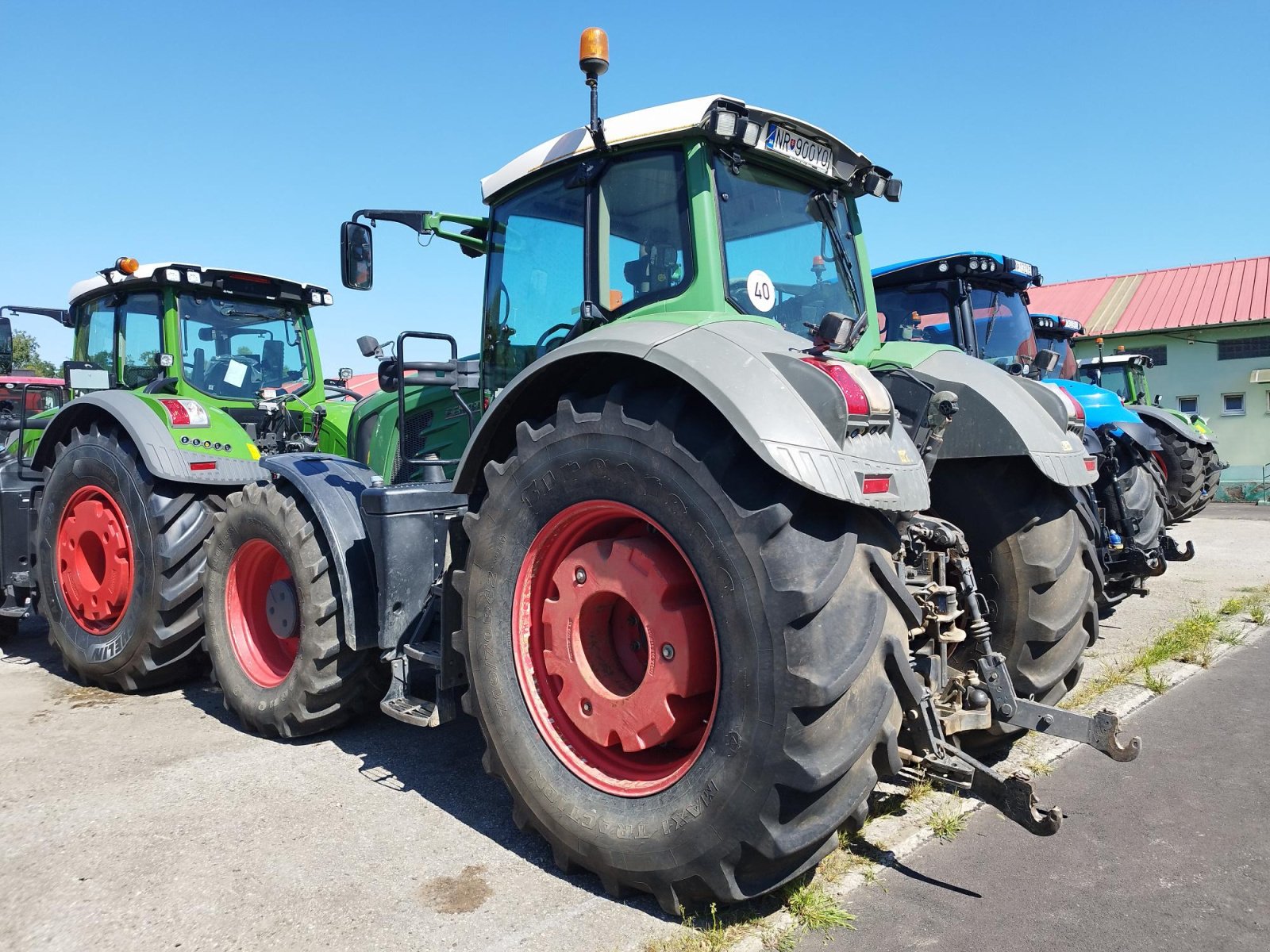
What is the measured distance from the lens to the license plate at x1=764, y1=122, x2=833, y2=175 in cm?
310

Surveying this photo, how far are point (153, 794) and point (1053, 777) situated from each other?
340 centimetres

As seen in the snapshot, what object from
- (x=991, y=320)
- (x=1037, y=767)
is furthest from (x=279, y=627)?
(x=991, y=320)

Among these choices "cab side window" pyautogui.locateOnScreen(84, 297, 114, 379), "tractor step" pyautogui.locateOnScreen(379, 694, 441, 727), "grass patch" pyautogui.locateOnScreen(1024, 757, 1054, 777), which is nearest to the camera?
"tractor step" pyautogui.locateOnScreen(379, 694, 441, 727)

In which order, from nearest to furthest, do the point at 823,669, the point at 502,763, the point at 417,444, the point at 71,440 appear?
the point at 823,669 < the point at 502,763 < the point at 417,444 < the point at 71,440

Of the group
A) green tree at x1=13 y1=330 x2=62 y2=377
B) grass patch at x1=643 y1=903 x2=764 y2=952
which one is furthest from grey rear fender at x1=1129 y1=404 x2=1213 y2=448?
green tree at x1=13 y1=330 x2=62 y2=377

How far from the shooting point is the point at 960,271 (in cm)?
777

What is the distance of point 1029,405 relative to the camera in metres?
3.51

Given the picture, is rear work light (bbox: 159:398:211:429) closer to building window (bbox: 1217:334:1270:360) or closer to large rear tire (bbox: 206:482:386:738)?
large rear tire (bbox: 206:482:386:738)

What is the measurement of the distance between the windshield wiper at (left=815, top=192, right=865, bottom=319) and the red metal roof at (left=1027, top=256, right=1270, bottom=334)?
24.2m

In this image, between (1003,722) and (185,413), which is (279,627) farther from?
(1003,722)

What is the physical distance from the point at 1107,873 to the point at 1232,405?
2577 cm

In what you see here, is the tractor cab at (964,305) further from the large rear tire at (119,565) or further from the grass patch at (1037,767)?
the large rear tire at (119,565)

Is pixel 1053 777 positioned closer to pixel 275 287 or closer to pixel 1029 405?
pixel 1029 405

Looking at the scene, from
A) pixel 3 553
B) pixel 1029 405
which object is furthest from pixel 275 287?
pixel 1029 405
